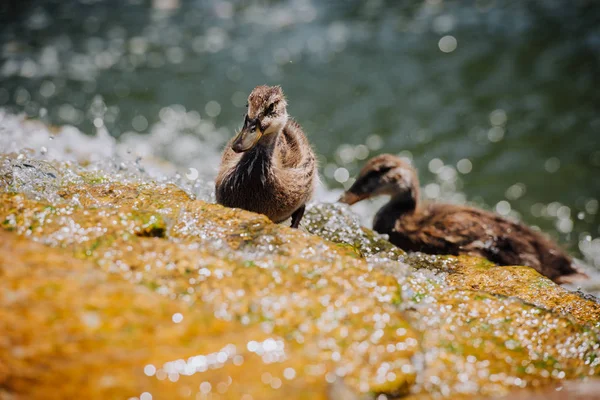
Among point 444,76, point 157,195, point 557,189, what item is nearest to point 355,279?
point 157,195

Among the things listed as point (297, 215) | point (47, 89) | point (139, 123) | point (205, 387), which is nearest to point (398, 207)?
point (297, 215)

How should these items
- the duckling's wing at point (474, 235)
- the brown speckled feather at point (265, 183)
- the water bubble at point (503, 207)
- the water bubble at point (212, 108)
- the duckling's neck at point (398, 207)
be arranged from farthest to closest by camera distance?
the water bubble at point (212, 108), the water bubble at point (503, 207), the duckling's neck at point (398, 207), the duckling's wing at point (474, 235), the brown speckled feather at point (265, 183)

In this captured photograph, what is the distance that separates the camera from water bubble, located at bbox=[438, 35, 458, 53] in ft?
39.1

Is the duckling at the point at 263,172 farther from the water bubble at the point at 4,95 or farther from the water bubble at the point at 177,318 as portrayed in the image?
the water bubble at the point at 4,95

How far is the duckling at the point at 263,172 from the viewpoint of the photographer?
12.7 feet

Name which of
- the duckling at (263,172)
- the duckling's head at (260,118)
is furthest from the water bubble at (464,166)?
the duckling's head at (260,118)

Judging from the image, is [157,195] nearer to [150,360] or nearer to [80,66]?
[150,360]

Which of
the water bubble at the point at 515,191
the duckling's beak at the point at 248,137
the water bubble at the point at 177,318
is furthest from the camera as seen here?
the water bubble at the point at 515,191

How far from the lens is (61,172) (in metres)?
4.20

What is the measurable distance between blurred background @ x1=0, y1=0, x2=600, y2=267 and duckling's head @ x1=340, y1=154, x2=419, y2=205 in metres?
1.63

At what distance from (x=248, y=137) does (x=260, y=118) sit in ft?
0.63

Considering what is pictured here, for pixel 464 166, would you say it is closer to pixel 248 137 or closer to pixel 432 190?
pixel 432 190

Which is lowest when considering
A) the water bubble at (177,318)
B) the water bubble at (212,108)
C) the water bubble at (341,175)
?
the water bubble at (341,175)

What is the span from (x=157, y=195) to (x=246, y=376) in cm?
188
